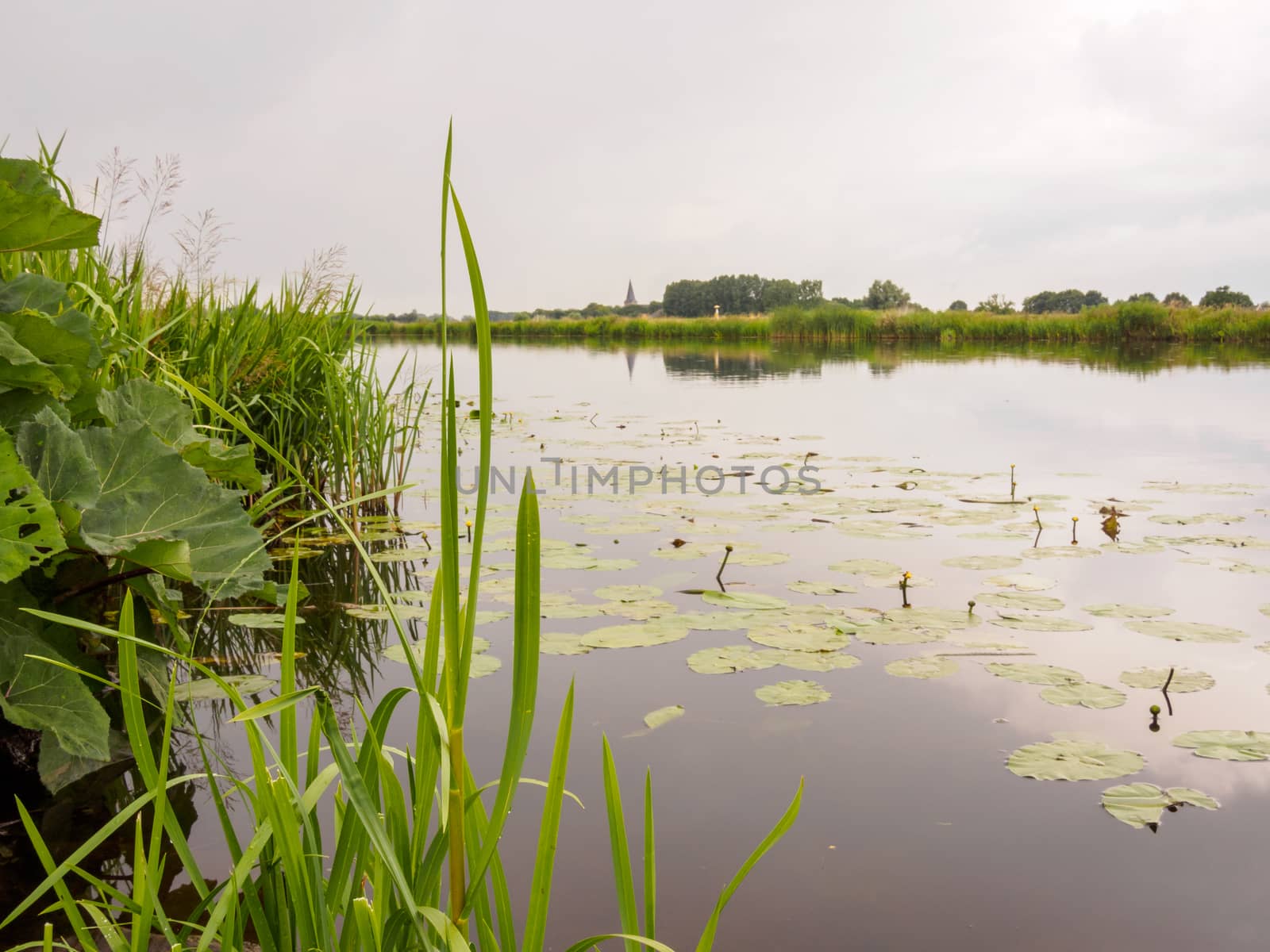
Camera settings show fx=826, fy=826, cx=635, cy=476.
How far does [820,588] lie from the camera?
288 cm

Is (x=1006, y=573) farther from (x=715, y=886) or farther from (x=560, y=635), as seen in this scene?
(x=715, y=886)

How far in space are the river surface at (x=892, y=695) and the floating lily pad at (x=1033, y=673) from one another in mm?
40

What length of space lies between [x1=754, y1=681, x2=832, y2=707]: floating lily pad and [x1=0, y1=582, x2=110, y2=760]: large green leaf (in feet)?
4.63

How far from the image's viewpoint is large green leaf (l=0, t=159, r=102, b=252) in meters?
1.11

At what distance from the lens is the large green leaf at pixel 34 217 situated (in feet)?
3.65

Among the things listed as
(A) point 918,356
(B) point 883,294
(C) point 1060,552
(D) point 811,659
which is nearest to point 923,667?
(D) point 811,659

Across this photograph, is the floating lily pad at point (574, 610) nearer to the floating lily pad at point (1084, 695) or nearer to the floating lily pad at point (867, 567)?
the floating lily pad at point (867, 567)

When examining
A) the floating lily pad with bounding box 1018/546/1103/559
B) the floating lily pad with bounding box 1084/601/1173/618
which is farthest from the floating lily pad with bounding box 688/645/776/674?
the floating lily pad with bounding box 1018/546/1103/559

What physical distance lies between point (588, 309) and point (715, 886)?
162 feet

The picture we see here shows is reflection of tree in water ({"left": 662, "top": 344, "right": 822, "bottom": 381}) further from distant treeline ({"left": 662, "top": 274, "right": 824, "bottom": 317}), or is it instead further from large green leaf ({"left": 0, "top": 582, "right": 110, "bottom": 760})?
distant treeline ({"left": 662, "top": 274, "right": 824, "bottom": 317})

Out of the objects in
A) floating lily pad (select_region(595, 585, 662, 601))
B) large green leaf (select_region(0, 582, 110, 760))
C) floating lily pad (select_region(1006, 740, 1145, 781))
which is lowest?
floating lily pad (select_region(1006, 740, 1145, 781))

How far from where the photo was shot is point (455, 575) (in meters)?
0.56

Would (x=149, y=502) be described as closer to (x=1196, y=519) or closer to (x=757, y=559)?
(x=757, y=559)

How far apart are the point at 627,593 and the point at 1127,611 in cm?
161
